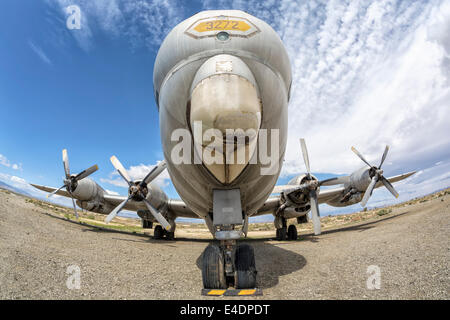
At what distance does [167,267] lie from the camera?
21.1 feet

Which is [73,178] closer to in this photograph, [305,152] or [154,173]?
[154,173]

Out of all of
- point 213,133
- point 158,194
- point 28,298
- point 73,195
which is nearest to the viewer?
point 213,133

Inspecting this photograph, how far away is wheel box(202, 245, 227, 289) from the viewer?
4316 mm

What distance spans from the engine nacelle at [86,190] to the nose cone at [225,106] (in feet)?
51.5

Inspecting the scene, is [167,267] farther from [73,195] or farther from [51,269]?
[73,195]

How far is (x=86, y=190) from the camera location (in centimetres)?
1509

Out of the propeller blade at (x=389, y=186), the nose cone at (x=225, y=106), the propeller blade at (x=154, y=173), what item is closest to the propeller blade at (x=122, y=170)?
the propeller blade at (x=154, y=173)

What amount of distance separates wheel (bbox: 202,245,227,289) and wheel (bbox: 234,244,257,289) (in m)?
0.32

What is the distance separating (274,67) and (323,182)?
9.66 meters

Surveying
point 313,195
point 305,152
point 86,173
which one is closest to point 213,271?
point 313,195

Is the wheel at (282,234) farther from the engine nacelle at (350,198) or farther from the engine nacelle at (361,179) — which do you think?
the engine nacelle at (361,179)

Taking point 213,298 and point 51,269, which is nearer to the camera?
point 213,298
